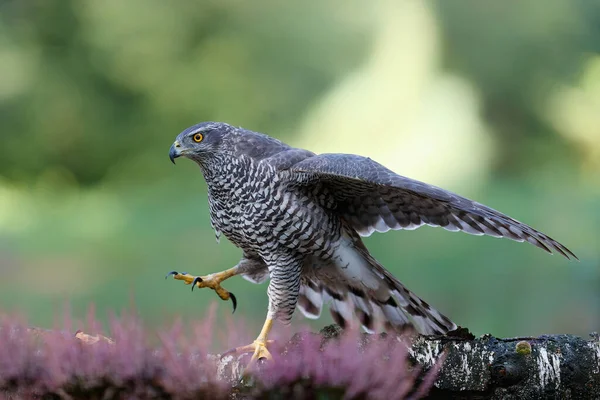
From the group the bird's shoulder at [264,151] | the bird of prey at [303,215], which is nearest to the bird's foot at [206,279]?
the bird of prey at [303,215]

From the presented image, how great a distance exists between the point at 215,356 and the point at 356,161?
563 mm

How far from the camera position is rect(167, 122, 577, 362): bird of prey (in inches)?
68.3

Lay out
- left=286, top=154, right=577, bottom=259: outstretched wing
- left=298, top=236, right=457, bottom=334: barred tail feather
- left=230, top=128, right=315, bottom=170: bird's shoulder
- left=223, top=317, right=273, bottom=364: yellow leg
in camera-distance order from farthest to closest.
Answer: left=298, top=236, right=457, bottom=334: barred tail feather, left=230, top=128, right=315, bottom=170: bird's shoulder, left=223, top=317, right=273, bottom=364: yellow leg, left=286, top=154, right=577, bottom=259: outstretched wing

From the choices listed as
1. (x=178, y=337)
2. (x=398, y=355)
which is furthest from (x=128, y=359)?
(x=398, y=355)

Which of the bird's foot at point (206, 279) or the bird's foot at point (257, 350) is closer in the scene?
the bird's foot at point (257, 350)

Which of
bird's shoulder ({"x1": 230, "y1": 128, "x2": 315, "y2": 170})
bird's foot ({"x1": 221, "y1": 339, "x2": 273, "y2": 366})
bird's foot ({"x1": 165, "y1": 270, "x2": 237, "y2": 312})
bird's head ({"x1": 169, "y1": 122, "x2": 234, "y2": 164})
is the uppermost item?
bird's shoulder ({"x1": 230, "y1": 128, "x2": 315, "y2": 170})

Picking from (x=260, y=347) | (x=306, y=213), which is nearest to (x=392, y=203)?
(x=306, y=213)

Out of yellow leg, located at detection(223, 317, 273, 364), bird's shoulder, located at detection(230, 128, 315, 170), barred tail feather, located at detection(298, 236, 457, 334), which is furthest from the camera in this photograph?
barred tail feather, located at detection(298, 236, 457, 334)

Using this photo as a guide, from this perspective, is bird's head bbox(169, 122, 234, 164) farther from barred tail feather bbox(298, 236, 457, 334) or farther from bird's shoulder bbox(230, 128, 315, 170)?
barred tail feather bbox(298, 236, 457, 334)

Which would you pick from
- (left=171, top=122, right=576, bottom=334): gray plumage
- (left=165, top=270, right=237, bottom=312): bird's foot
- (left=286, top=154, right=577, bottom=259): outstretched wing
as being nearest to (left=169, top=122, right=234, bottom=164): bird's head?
(left=171, top=122, right=576, bottom=334): gray plumage

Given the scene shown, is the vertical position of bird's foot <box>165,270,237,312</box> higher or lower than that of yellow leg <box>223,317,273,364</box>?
higher

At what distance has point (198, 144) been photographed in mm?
1845

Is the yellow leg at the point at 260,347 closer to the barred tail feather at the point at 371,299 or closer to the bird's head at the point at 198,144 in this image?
the barred tail feather at the point at 371,299

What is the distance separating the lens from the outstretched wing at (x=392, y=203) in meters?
1.56
